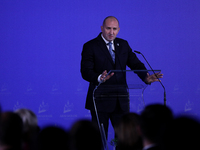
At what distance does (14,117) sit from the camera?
4.76ft

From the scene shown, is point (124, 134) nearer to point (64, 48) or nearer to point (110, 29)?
point (110, 29)

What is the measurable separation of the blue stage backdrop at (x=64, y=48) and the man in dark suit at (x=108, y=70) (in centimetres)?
188

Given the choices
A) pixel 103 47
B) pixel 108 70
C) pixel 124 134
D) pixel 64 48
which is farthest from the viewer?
pixel 64 48

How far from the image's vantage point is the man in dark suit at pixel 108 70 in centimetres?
270

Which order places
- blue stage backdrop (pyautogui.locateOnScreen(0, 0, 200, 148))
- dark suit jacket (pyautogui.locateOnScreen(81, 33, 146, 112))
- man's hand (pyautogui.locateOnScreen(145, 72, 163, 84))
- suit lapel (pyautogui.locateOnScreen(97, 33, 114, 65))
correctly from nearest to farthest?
man's hand (pyautogui.locateOnScreen(145, 72, 163, 84)) → dark suit jacket (pyautogui.locateOnScreen(81, 33, 146, 112)) → suit lapel (pyautogui.locateOnScreen(97, 33, 114, 65)) → blue stage backdrop (pyautogui.locateOnScreen(0, 0, 200, 148))

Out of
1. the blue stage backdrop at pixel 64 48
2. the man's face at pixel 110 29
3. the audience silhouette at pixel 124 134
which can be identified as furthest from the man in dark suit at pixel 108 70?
the blue stage backdrop at pixel 64 48

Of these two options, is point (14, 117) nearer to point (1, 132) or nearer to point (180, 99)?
point (1, 132)

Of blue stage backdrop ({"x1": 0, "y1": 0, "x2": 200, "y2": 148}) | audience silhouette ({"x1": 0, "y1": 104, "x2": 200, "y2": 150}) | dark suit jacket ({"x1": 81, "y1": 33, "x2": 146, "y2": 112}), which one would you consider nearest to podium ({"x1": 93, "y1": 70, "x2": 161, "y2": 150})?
dark suit jacket ({"x1": 81, "y1": 33, "x2": 146, "y2": 112})

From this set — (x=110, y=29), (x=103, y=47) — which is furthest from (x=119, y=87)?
(x=110, y=29)

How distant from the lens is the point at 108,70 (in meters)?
3.04

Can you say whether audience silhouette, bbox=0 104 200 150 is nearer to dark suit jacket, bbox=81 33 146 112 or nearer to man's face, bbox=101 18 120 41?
dark suit jacket, bbox=81 33 146 112

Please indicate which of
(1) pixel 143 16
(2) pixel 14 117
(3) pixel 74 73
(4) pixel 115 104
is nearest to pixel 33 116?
(2) pixel 14 117

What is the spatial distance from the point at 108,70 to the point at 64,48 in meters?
Result: 2.20

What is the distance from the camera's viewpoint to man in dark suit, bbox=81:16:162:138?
270 centimetres
